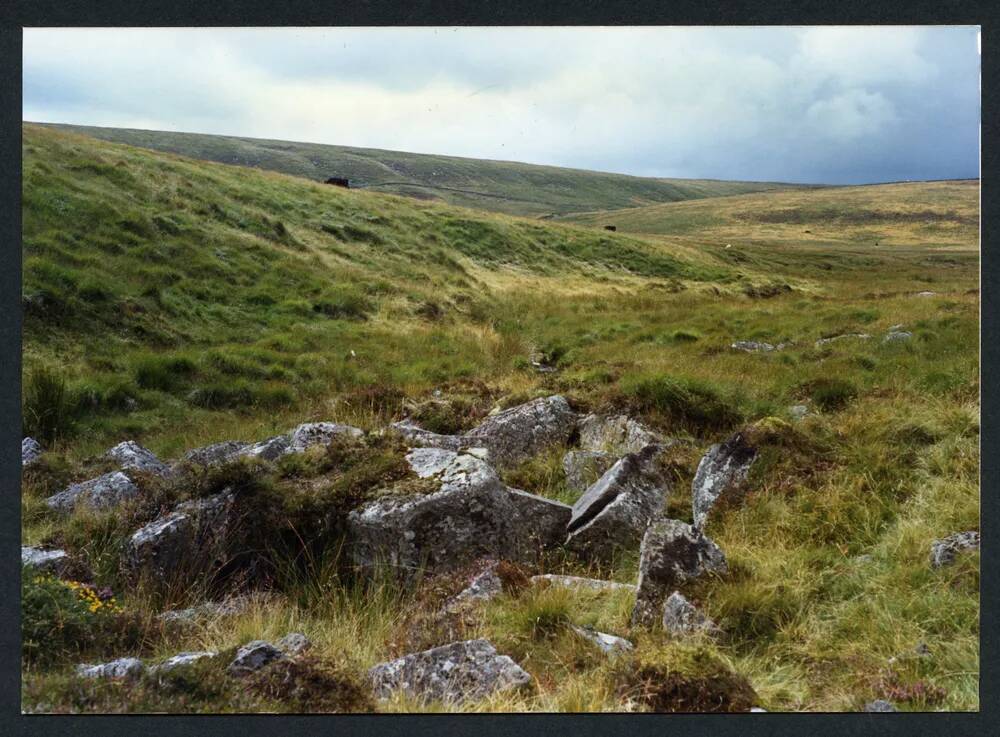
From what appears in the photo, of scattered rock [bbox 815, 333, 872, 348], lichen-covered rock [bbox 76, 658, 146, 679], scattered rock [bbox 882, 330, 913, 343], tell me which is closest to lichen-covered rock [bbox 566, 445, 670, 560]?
lichen-covered rock [bbox 76, 658, 146, 679]

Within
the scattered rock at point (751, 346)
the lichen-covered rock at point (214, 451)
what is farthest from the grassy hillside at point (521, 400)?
the lichen-covered rock at point (214, 451)

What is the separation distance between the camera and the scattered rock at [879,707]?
422cm

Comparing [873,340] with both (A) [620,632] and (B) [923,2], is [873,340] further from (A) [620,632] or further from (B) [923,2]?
(A) [620,632]

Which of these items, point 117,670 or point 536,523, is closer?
point 117,670

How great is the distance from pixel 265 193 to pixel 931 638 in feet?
83.2

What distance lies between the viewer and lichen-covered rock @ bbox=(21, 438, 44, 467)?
6.97 m

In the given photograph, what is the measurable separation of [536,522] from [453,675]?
1.76m

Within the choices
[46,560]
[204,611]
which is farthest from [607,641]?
[46,560]

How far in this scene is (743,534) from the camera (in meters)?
5.53

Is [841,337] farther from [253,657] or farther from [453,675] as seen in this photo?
[253,657]

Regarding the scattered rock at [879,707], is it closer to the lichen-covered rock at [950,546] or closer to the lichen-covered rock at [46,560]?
the lichen-covered rock at [950,546]

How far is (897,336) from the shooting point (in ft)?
30.9

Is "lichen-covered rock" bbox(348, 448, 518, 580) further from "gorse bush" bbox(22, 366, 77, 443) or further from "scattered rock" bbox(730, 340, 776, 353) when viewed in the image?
"scattered rock" bbox(730, 340, 776, 353)

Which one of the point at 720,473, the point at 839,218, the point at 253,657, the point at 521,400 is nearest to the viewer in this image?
the point at 253,657
